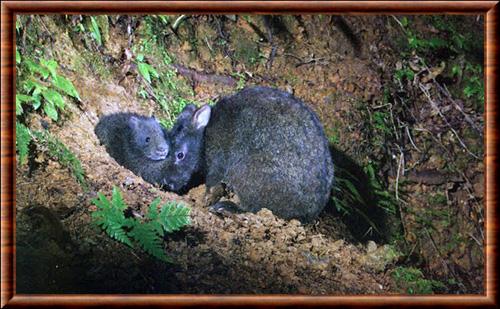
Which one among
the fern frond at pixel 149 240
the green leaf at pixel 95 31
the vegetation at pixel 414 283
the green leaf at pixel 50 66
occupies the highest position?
the green leaf at pixel 95 31

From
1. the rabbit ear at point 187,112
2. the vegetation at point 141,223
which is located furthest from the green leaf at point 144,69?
the vegetation at point 141,223

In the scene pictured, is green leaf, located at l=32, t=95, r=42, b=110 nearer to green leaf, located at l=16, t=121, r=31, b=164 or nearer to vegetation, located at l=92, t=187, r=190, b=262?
green leaf, located at l=16, t=121, r=31, b=164

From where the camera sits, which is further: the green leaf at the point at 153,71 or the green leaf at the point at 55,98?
the green leaf at the point at 153,71

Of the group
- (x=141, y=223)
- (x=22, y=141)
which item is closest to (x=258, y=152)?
(x=141, y=223)

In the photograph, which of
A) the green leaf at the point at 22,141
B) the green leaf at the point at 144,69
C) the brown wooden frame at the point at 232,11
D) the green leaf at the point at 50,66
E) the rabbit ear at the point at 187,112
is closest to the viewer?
the brown wooden frame at the point at 232,11

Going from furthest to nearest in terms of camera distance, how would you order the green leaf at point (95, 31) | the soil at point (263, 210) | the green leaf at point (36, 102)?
the green leaf at point (95, 31), the green leaf at point (36, 102), the soil at point (263, 210)

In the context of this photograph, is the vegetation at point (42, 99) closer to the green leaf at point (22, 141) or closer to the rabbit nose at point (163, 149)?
the green leaf at point (22, 141)

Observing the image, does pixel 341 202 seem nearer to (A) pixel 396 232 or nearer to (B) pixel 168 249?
(A) pixel 396 232
